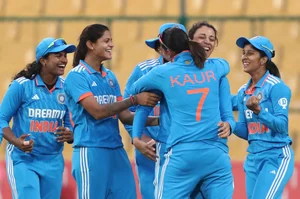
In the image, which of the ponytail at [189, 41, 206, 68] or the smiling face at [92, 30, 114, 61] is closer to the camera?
the ponytail at [189, 41, 206, 68]

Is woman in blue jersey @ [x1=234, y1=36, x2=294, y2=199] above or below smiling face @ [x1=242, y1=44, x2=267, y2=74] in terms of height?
below

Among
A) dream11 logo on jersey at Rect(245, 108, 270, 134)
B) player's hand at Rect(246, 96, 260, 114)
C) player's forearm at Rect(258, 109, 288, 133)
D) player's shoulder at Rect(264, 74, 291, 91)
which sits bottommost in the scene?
dream11 logo on jersey at Rect(245, 108, 270, 134)

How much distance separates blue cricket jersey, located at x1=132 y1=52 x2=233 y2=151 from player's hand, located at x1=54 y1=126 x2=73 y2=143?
136 centimetres

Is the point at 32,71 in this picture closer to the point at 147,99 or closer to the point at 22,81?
the point at 22,81

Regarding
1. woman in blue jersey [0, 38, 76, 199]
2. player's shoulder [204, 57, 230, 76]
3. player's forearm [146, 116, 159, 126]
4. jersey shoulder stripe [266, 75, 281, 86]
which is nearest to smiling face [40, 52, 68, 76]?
woman in blue jersey [0, 38, 76, 199]

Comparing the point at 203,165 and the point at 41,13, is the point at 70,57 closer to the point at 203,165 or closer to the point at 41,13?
the point at 41,13

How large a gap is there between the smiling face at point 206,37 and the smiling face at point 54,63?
3.81 ft

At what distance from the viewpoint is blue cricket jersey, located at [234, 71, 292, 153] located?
712 centimetres

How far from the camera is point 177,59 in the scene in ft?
21.0

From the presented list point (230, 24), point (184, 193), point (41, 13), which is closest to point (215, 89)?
point (184, 193)

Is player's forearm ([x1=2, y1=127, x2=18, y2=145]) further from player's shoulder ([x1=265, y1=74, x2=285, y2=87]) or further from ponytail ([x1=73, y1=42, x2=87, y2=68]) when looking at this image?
player's shoulder ([x1=265, y1=74, x2=285, y2=87])

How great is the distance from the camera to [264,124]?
7.21 m

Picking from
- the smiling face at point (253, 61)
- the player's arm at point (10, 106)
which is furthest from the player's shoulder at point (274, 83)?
the player's arm at point (10, 106)

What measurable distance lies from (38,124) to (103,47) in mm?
972
